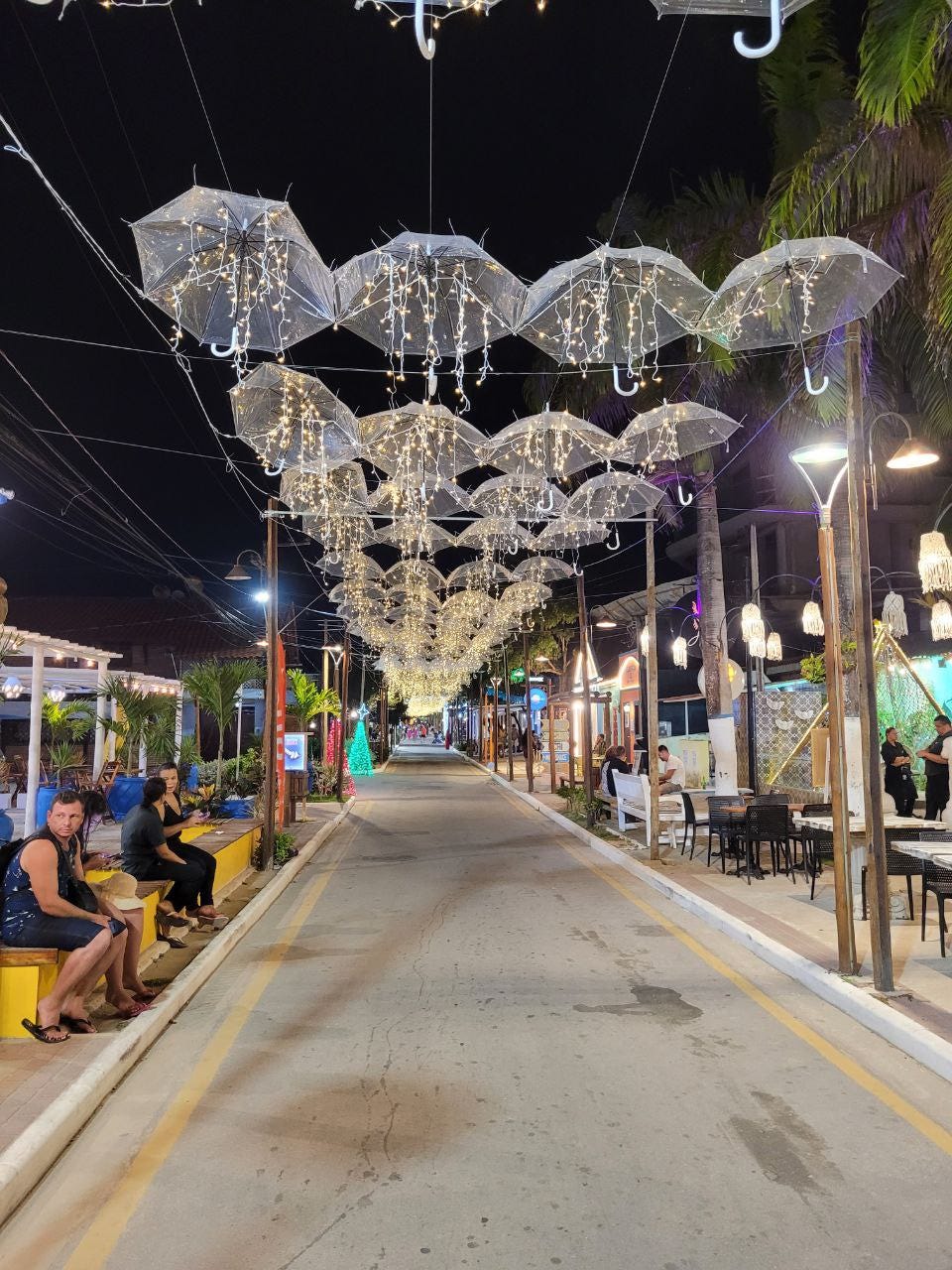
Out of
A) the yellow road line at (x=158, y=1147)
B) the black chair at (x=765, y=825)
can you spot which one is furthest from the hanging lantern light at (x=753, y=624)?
the yellow road line at (x=158, y=1147)

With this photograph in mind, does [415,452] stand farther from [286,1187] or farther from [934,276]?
[286,1187]

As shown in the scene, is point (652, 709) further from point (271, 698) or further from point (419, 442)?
point (271, 698)

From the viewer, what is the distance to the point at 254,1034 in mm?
5855

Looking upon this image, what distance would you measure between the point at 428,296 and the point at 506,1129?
21.3 feet

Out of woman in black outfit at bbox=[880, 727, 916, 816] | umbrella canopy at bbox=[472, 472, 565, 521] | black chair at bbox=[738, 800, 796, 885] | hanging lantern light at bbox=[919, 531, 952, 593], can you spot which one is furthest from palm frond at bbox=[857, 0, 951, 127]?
woman in black outfit at bbox=[880, 727, 916, 816]

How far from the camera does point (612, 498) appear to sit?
49.0 ft

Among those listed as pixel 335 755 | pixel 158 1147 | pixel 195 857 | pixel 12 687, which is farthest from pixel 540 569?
pixel 158 1147

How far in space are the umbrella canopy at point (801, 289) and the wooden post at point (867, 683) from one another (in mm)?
799

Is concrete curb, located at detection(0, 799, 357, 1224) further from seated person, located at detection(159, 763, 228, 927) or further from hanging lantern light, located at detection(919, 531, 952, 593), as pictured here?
hanging lantern light, located at detection(919, 531, 952, 593)

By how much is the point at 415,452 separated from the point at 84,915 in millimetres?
7969

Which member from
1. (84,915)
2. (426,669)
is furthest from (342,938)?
(426,669)

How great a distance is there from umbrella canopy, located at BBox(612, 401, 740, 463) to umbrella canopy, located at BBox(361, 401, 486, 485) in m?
2.14

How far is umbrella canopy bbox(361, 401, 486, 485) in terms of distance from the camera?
1127cm

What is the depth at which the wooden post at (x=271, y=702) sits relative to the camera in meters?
13.4
